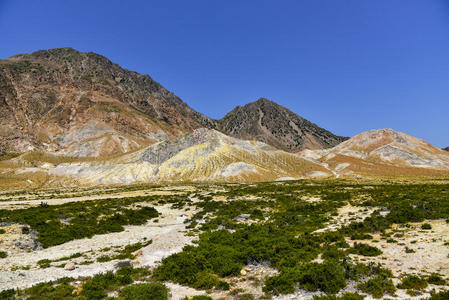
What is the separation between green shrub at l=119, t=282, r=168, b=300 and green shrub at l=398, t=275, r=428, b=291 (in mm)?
12070

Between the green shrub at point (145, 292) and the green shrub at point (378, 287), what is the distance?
10188 mm

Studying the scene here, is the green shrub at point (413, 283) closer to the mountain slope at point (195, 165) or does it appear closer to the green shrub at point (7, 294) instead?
the green shrub at point (7, 294)

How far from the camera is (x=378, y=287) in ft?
37.5

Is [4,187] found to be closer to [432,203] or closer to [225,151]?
[225,151]

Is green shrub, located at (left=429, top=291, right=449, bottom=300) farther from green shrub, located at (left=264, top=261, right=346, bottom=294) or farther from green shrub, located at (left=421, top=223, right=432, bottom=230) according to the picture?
green shrub, located at (left=421, top=223, right=432, bottom=230)

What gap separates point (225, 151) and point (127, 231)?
141594mm

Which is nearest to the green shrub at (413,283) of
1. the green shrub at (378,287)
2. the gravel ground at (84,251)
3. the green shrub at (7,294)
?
the green shrub at (378,287)

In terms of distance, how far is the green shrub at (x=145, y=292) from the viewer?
1205 centimetres

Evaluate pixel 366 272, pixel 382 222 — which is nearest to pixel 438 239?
pixel 382 222

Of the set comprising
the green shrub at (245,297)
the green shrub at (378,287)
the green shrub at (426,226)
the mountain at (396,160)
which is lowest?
the green shrub at (245,297)

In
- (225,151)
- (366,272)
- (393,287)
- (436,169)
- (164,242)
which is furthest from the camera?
(225,151)

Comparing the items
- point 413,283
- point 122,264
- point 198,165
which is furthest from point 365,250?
point 198,165

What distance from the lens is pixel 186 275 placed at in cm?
1484

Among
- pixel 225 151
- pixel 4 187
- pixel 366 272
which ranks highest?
pixel 225 151
